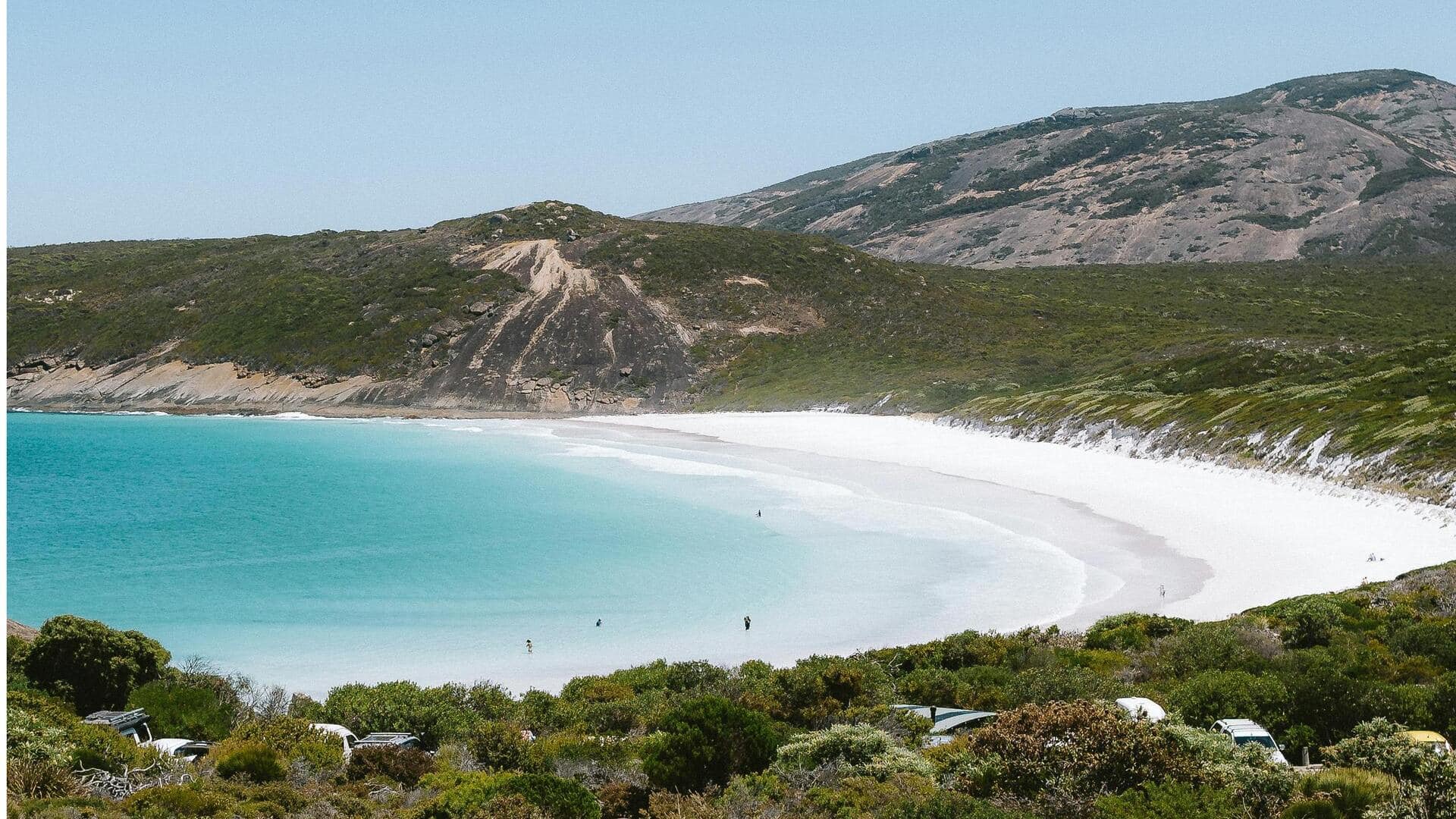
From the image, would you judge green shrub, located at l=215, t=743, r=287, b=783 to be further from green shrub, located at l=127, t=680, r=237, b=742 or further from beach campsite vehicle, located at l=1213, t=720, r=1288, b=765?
beach campsite vehicle, located at l=1213, t=720, r=1288, b=765

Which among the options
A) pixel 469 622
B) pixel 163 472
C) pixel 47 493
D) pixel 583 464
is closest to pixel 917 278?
pixel 583 464

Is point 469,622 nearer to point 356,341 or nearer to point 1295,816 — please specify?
point 1295,816

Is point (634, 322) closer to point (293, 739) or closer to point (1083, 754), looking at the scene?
point (293, 739)

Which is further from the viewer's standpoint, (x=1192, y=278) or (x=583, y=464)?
(x=1192, y=278)

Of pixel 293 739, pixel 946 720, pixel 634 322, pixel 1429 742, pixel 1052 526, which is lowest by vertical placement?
pixel 1052 526

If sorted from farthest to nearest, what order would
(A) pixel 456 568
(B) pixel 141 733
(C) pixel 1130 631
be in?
1. (A) pixel 456 568
2. (C) pixel 1130 631
3. (B) pixel 141 733

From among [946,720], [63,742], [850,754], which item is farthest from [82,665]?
[946,720]

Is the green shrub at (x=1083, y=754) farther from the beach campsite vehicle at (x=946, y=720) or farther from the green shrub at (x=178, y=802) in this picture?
the green shrub at (x=178, y=802)
